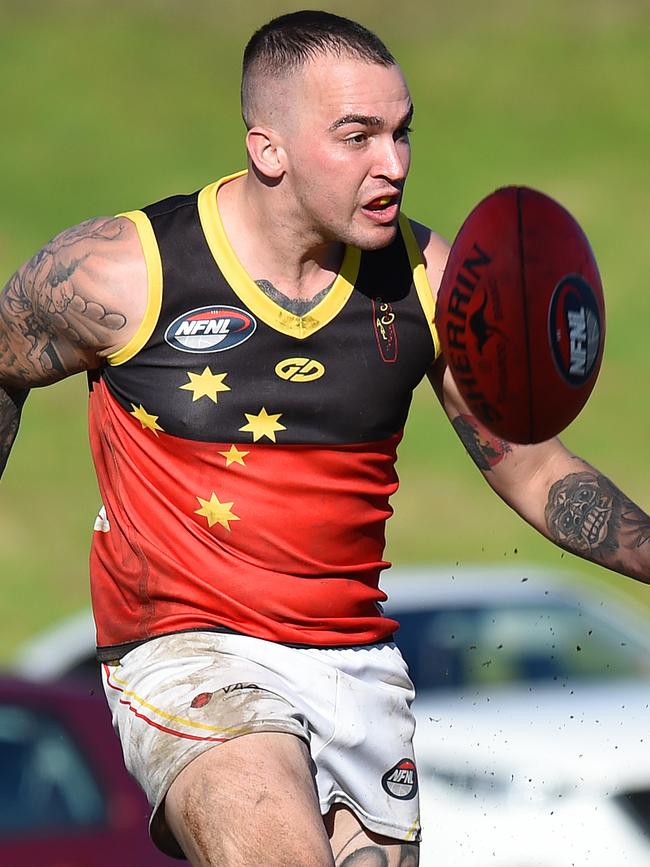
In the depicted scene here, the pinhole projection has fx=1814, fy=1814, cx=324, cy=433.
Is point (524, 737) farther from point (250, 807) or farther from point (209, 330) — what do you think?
point (250, 807)

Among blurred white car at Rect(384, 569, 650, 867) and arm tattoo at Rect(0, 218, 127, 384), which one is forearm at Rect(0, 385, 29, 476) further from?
blurred white car at Rect(384, 569, 650, 867)

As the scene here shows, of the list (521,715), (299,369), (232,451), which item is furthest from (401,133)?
(521,715)

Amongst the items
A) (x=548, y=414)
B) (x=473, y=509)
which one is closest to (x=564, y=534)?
(x=548, y=414)

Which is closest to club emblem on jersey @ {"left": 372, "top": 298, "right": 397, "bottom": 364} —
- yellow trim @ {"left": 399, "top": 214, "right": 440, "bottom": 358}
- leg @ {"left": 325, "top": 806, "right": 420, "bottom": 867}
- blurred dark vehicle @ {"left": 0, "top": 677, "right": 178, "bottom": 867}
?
yellow trim @ {"left": 399, "top": 214, "right": 440, "bottom": 358}

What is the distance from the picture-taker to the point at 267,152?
4855 mm

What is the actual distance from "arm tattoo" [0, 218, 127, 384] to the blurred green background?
1253cm

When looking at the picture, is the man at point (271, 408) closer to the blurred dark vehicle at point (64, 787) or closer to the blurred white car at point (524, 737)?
the blurred dark vehicle at point (64, 787)

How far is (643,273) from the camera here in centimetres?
2334

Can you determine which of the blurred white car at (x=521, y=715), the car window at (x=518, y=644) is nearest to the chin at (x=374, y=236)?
the blurred white car at (x=521, y=715)

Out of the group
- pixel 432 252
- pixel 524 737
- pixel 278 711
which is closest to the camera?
pixel 278 711

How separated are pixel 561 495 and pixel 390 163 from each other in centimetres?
108

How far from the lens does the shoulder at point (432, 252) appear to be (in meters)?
5.07

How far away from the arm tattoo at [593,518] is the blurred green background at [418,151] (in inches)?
488

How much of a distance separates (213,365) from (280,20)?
985 millimetres
